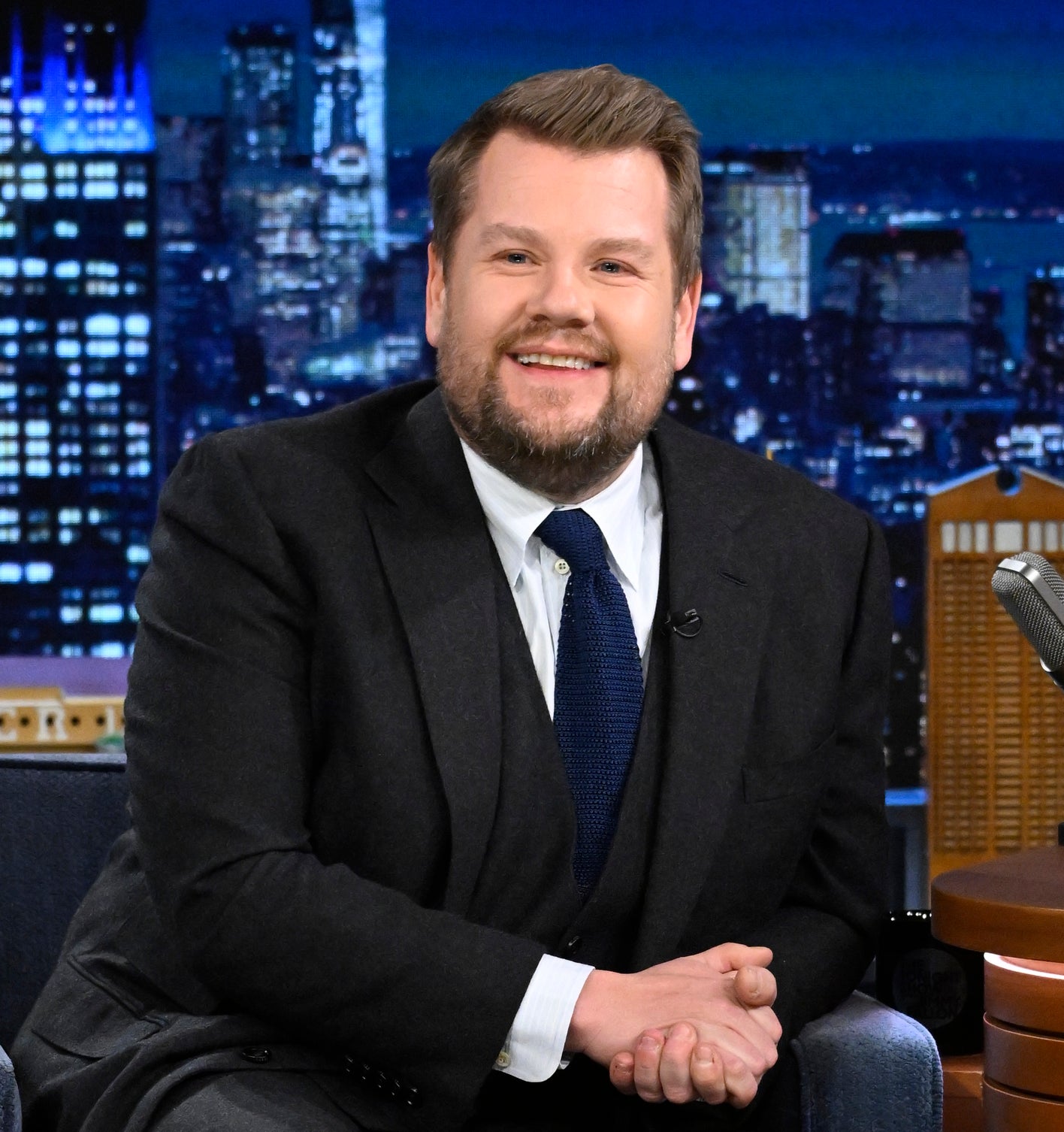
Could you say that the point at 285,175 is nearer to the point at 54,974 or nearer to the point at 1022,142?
the point at 1022,142

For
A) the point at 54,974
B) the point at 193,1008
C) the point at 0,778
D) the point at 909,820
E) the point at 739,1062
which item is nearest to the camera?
the point at 739,1062

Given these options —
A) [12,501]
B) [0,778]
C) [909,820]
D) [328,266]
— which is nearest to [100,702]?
[12,501]

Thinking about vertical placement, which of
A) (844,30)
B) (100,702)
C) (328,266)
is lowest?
(100,702)

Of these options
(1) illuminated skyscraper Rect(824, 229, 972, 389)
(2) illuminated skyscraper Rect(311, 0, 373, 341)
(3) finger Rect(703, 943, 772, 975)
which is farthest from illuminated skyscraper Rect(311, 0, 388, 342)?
(3) finger Rect(703, 943, 772, 975)

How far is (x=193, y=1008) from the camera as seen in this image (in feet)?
5.48

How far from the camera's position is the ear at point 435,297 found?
74.4 inches

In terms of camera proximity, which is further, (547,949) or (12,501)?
(12,501)

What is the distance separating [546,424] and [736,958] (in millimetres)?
617

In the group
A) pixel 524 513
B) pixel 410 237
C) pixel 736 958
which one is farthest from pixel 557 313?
pixel 410 237

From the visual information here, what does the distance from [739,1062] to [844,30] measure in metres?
3.04

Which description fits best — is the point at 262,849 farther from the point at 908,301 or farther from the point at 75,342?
the point at 908,301

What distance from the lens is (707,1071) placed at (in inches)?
59.0

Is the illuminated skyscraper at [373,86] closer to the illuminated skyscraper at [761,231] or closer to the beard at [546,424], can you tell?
the illuminated skyscraper at [761,231]

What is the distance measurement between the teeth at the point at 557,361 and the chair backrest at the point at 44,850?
0.84 m
